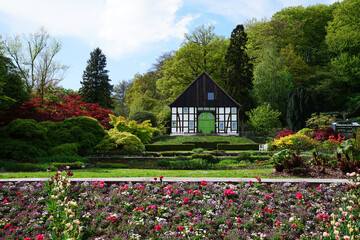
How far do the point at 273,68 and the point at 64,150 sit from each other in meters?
27.8

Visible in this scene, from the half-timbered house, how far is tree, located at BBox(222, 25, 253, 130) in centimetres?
306

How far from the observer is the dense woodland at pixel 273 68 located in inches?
1261

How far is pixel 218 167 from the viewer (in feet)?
40.9

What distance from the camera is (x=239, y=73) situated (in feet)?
118

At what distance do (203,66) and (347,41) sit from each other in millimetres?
18319

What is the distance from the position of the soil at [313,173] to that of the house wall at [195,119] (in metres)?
24.0

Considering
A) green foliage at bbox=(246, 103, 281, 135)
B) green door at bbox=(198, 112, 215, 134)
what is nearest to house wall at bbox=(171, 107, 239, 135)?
green door at bbox=(198, 112, 215, 134)

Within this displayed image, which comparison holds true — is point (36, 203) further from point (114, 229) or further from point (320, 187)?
point (320, 187)

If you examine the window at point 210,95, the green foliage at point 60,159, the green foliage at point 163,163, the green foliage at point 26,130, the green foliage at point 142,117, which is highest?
the window at point 210,95

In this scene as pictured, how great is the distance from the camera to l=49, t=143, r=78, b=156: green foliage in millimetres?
14078

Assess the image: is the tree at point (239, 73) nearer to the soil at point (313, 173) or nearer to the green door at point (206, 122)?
the green door at point (206, 122)

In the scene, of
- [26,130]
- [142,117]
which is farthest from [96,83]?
[26,130]

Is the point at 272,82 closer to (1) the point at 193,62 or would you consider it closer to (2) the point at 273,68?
(2) the point at 273,68

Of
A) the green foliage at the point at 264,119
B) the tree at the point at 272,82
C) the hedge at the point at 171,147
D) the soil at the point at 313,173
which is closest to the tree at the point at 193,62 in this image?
the tree at the point at 272,82
